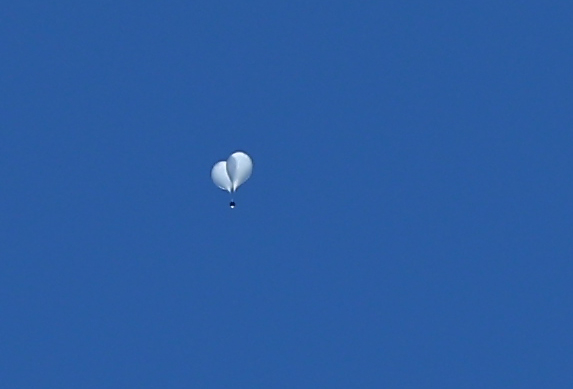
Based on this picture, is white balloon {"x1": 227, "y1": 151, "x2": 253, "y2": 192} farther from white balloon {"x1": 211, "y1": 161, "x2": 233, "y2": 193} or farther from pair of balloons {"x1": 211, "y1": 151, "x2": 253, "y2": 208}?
white balloon {"x1": 211, "y1": 161, "x2": 233, "y2": 193}

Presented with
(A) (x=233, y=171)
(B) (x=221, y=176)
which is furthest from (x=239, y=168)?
(B) (x=221, y=176)

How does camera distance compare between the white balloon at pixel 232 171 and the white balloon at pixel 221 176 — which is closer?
the white balloon at pixel 232 171

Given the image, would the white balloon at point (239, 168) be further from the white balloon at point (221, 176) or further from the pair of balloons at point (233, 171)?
the white balloon at point (221, 176)

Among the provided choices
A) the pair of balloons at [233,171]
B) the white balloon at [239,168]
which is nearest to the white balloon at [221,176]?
the pair of balloons at [233,171]

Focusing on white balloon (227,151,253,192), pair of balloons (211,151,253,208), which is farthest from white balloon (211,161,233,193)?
white balloon (227,151,253,192)

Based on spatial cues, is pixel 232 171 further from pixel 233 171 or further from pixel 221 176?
pixel 221 176

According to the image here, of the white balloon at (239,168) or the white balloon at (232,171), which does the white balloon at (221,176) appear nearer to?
the white balloon at (232,171)

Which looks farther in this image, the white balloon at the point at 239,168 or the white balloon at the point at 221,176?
the white balloon at the point at 221,176
